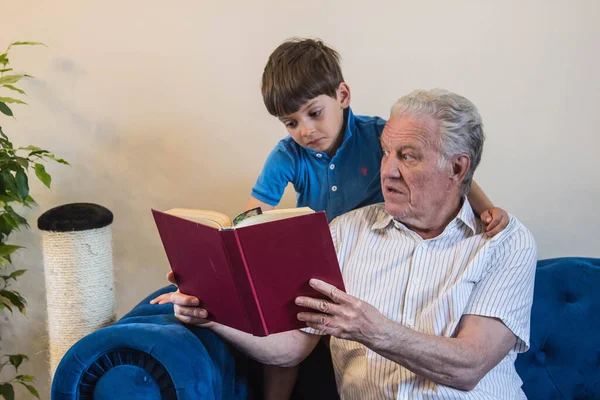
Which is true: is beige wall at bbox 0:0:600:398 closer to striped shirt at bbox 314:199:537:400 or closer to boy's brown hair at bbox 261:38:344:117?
boy's brown hair at bbox 261:38:344:117

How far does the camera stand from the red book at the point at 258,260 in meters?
1.11

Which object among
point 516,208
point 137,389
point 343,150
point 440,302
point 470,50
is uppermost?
point 470,50

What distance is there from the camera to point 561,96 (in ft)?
6.86

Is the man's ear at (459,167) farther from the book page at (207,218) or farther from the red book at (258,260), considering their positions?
the book page at (207,218)

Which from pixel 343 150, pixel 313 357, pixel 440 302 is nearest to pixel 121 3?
pixel 343 150

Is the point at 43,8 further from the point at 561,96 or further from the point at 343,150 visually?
the point at 561,96

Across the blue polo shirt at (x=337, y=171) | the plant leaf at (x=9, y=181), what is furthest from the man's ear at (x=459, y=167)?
the plant leaf at (x=9, y=181)

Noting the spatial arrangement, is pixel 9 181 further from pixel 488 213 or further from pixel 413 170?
pixel 488 213

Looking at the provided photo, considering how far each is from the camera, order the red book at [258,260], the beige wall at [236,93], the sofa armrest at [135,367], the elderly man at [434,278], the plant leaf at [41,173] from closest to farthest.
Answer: the red book at [258,260]
the sofa armrest at [135,367]
the elderly man at [434,278]
the plant leaf at [41,173]
the beige wall at [236,93]

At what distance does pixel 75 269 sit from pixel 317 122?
3.15ft

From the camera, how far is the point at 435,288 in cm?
147

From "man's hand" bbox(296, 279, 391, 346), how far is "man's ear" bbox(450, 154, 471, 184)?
0.46m

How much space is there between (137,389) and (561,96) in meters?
1.67

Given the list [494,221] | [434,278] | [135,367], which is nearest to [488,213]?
[494,221]
